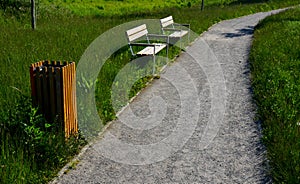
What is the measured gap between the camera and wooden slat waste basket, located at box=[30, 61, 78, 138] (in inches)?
181

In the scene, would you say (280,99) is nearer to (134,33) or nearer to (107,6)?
(134,33)

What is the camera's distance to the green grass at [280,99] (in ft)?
14.4

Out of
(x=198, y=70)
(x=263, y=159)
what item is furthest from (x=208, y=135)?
(x=198, y=70)

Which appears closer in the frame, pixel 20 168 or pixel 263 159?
pixel 20 168

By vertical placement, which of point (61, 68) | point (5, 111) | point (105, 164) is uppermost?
point (61, 68)

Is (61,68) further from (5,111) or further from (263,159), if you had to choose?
(263,159)

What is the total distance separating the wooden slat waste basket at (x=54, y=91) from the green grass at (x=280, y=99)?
2409 millimetres

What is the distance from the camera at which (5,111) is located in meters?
5.12

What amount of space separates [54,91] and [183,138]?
183 centimetres

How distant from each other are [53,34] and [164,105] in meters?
6.46

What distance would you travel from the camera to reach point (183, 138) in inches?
213

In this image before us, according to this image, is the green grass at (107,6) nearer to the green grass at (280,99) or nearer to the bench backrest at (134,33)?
the bench backrest at (134,33)

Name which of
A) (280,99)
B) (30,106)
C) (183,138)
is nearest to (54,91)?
(30,106)

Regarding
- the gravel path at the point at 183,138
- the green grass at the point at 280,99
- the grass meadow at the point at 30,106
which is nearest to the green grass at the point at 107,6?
the grass meadow at the point at 30,106
